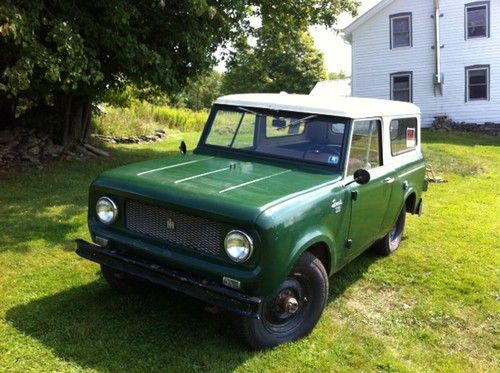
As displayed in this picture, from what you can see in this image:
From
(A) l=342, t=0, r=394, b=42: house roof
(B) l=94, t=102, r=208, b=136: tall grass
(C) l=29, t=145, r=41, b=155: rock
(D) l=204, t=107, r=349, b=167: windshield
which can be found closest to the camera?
(D) l=204, t=107, r=349, b=167: windshield

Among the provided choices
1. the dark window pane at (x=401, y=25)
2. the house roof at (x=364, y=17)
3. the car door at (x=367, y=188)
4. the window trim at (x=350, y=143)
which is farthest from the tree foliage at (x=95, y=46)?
the dark window pane at (x=401, y=25)

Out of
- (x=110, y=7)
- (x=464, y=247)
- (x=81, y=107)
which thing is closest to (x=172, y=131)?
(x=81, y=107)

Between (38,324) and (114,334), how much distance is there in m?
0.61

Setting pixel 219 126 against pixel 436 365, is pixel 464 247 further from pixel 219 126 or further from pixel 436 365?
pixel 219 126

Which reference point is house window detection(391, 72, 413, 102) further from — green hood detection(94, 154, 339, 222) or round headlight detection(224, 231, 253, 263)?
round headlight detection(224, 231, 253, 263)

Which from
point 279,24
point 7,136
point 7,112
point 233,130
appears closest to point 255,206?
point 233,130

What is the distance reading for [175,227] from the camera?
384 cm

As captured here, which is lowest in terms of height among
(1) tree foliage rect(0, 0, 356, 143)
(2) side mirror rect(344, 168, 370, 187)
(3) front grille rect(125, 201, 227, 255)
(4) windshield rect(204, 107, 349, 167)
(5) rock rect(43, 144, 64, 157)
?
(3) front grille rect(125, 201, 227, 255)

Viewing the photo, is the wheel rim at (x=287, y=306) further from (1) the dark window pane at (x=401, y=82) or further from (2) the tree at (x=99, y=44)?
(1) the dark window pane at (x=401, y=82)

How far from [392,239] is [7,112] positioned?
29.3 ft

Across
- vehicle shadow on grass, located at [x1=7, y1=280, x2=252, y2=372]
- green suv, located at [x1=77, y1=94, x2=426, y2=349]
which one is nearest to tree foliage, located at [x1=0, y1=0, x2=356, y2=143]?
green suv, located at [x1=77, y1=94, x2=426, y2=349]

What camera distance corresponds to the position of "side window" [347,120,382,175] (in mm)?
4635

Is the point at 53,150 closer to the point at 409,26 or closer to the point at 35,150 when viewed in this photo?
the point at 35,150

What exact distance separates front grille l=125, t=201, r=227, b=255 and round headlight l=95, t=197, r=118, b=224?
110 millimetres
